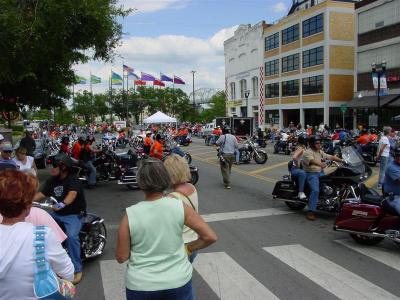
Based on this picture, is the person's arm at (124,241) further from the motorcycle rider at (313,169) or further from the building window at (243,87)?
the building window at (243,87)

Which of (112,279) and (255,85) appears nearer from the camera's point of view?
(112,279)

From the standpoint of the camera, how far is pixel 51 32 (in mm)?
10680

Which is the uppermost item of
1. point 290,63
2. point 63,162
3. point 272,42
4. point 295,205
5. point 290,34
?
point 290,34

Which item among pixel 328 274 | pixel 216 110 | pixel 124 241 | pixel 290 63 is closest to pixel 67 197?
pixel 124 241

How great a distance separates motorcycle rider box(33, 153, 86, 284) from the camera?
568cm

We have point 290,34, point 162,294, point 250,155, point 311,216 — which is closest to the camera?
point 162,294

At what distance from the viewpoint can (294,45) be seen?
2066 inches

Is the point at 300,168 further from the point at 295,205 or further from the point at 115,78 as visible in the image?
the point at 115,78

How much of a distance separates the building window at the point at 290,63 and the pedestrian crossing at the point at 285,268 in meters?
46.9

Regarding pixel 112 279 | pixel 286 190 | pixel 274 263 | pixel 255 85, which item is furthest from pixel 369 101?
pixel 112 279

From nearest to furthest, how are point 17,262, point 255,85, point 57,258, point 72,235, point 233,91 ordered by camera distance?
point 17,262
point 57,258
point 72,235
point 255,85
point 233,91

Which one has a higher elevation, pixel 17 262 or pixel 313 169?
pixel 17 262

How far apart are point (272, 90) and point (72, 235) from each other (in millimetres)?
54453

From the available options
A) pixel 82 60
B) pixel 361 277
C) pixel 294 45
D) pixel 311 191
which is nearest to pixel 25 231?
pixel 361 277
